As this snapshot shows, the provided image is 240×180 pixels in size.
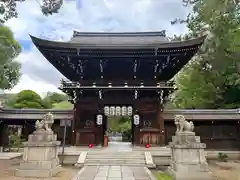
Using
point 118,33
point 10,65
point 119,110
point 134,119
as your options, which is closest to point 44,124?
point 119,110

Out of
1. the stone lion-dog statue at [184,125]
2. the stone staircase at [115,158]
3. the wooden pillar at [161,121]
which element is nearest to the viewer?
the stone lion-dog statue at [184,125]

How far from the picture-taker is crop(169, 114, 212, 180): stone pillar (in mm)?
9570

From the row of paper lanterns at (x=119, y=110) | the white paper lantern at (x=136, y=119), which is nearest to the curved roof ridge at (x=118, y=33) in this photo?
the row of paper lanterns at (x=119, y=110)

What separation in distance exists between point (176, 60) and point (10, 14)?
11.7 m

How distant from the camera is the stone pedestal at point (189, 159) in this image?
9562 mm

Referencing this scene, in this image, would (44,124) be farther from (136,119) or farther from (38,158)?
(136,119)

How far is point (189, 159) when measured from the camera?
389 inches

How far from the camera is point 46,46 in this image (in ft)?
51.6

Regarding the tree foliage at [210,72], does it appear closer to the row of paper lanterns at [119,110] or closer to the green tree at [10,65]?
the row of paper lanterns at [119,110]

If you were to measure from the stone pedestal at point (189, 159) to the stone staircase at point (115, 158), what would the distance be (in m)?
2.88

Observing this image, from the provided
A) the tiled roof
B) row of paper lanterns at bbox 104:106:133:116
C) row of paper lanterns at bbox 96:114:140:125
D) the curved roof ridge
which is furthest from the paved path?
the curved roof ridge

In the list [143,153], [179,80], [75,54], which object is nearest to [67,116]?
[75,54]

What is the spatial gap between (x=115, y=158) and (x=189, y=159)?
4818 mm

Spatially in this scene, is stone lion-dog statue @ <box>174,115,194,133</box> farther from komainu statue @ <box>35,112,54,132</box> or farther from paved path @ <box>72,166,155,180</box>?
komainu statue @ <box>35,112,54,132</box>
